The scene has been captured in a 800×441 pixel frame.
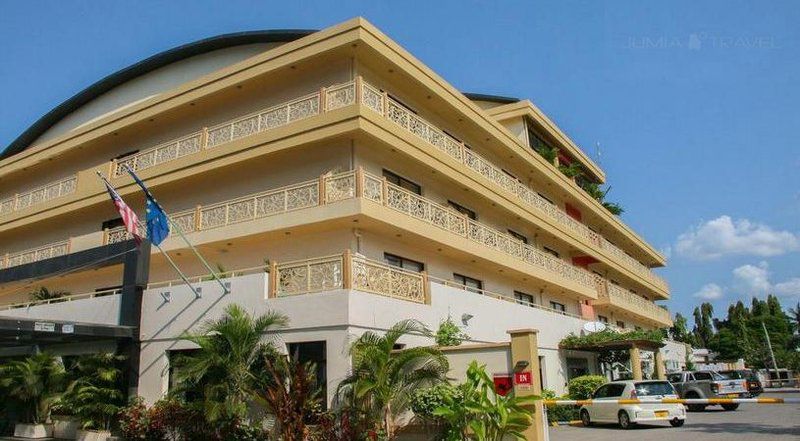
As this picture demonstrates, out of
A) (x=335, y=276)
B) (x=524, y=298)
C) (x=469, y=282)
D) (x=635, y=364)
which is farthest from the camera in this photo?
(x=524, y=298)

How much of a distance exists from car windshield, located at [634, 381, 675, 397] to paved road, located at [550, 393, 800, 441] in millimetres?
1041

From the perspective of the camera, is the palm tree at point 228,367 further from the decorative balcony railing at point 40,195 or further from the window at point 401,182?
the decorative balcony railing at point 40,195

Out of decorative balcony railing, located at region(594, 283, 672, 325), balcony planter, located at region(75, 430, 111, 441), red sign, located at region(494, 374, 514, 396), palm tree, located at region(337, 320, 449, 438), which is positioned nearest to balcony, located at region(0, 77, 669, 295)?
palm tree, located at region(337, 320, 449, 438)

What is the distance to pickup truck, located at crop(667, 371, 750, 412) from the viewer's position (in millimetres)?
26172

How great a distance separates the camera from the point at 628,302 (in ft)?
125

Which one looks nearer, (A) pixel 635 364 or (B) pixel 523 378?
(B) pixel 523 378

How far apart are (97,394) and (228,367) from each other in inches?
212

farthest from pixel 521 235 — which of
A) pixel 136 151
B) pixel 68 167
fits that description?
pixel 68 167

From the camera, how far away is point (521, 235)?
93.0 feet

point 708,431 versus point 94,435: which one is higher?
point 94,435

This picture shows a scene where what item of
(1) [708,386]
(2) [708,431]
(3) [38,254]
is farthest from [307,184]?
(1) [708,386]

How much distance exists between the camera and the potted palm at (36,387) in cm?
1809

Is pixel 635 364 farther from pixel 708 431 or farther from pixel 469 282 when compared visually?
pixel 708 431

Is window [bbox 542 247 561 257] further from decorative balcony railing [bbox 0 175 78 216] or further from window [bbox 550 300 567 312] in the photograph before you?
decorative balcony railing [bbox 0 175 78 216]
